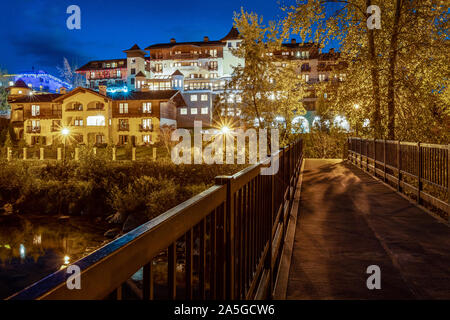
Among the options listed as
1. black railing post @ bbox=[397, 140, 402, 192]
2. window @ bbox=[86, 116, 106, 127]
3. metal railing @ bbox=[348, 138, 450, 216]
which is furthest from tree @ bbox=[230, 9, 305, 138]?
window @ bbox=[86, 116, 106, 127]

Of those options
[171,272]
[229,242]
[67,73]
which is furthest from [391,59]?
[67,73]

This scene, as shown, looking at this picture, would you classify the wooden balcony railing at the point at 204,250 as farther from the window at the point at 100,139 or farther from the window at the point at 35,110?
the window at the point at 35,110

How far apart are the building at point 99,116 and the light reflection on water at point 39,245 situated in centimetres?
2904

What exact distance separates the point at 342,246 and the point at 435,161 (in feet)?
13.4

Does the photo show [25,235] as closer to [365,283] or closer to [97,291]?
[365,283]

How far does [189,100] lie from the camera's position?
2707 inches

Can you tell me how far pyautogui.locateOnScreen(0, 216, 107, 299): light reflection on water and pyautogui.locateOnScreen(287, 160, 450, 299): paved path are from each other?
11025 millimetres

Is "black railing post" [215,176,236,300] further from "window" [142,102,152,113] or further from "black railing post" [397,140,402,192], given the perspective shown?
"window" [142,102,152,113]

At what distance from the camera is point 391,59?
14.9m

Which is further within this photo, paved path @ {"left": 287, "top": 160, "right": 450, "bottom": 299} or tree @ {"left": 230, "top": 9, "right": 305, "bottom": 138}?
tree @ {"left": 230, "top": 9, "right": 305, "bottom": 138}

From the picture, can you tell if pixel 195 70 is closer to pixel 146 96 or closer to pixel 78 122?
pixel 146 96

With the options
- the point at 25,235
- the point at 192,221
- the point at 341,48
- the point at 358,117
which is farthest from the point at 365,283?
the point at 25,235

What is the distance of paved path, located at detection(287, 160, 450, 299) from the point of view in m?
4.41

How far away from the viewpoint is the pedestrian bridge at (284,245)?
1.26m
